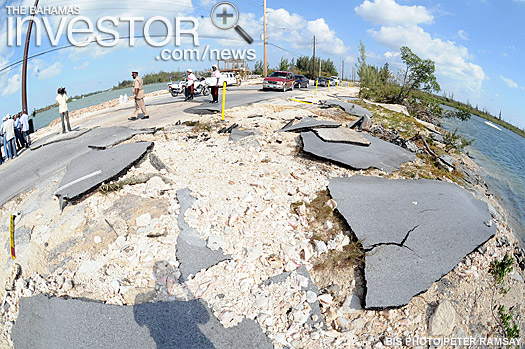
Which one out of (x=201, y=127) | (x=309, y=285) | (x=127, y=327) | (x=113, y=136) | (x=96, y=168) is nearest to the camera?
(x=127, y=327)

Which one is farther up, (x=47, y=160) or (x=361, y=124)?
(x=361, y=124)

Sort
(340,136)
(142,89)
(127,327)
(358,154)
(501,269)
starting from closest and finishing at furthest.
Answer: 1. (127,327)
2. (501,269)
3. (358,154)
4. (340,136)
5. (142,89)

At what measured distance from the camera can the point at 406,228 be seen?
13.2ft

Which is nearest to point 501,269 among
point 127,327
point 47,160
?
point 127,327

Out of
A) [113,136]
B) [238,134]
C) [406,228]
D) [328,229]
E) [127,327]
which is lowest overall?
[127,327]

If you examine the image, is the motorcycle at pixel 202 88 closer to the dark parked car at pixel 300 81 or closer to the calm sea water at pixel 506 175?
the dark parked car at pixel 300 81

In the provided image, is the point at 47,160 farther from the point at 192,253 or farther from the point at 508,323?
the point at 508,323

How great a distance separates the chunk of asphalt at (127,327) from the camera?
276 centimetres

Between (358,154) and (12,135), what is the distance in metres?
9.57

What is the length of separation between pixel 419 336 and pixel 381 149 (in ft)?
16.0

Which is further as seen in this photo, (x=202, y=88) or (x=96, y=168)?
(x=202, y=88)

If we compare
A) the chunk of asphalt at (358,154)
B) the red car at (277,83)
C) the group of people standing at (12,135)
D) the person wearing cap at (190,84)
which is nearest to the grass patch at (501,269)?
the chunk of asphalt at (358,154)

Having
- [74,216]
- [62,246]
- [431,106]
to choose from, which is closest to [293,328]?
[62,246]

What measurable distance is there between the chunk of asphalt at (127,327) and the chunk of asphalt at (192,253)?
50 cm
